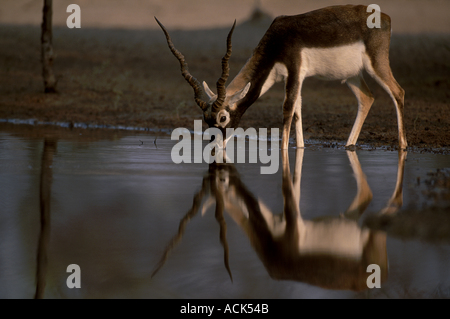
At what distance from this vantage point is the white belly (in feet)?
31.9

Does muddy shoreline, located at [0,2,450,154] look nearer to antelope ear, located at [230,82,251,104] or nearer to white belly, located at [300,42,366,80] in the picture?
white belly, located at [300,42,366,80]

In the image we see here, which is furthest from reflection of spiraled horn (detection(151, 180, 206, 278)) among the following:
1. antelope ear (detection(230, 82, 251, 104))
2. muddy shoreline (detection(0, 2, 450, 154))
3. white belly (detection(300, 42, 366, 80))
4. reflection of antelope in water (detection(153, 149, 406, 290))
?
muddy shoreline (detection(0, 2, 450, 154))

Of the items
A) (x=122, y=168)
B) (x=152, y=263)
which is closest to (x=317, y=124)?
(x=122, y=168)

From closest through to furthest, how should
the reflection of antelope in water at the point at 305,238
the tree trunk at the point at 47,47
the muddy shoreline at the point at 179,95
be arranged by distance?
the reflection of antelope in water at the point at 305,238 < the muddy shoreline at the point at 179,95 < the tree trunk at the point at 47,47

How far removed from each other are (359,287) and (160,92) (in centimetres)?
1994

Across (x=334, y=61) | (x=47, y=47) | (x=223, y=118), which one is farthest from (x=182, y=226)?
(x=47, y=47)

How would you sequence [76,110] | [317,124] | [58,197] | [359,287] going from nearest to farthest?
1. [359,287]
2. [58,197]
3. [317,124]
4. [76,110]

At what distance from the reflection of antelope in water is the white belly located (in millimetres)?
3874

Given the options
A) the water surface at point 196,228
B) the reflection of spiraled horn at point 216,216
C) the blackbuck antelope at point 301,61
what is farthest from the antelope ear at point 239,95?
the reflection of spiraled horn at point 216,216

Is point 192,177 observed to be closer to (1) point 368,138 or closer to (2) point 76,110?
(1) point 368,138

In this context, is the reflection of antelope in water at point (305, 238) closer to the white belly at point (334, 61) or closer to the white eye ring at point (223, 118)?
the white eye ring at point (223, 118)

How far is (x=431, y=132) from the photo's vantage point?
11750 mm

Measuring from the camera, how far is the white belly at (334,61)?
973 centimetres
